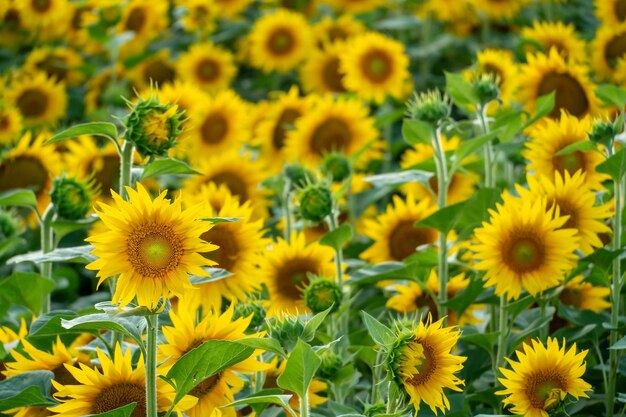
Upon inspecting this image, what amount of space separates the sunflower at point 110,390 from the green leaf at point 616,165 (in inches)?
31.9

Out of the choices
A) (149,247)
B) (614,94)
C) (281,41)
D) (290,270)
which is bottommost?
(290,270)

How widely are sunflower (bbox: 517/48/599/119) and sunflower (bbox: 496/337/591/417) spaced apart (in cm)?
107

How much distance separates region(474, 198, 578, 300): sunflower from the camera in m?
1.76

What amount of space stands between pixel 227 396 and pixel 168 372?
0.20 m

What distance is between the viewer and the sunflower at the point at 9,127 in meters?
3.20

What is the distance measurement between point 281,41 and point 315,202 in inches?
75.6

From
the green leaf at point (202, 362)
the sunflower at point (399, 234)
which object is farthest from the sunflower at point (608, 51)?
the green leaf at point (202, 362)

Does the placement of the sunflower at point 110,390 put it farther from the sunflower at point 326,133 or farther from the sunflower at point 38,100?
the sunflower at point 38,100

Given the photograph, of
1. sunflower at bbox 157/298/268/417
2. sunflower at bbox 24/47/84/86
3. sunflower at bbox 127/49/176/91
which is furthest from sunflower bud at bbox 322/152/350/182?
sunflower at bbox 24/47/84/86

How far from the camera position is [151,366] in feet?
4.59

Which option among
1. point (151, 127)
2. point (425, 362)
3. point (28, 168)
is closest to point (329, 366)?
point (425, 362)

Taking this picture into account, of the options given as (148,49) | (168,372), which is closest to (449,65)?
(148,49)

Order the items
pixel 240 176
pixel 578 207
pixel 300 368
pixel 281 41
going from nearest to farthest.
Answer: pixel 300 368 < pixel 578 207 < pixel 240 176 < pixel 281 41

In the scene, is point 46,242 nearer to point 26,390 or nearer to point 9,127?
point 26,390
